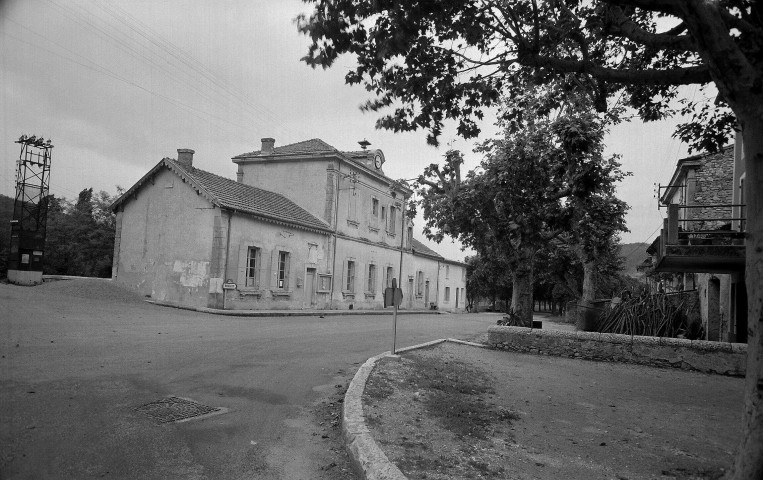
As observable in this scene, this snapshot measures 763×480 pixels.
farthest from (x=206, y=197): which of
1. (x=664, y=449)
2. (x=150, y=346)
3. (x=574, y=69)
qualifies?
(x=664, y=449)

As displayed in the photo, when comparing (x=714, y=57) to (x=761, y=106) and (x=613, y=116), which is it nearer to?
(x=761, y=106)

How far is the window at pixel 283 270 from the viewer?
24719 mm

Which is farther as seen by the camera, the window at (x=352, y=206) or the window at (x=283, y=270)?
the window at (x=352, y=206)

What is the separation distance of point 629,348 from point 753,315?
8864mm

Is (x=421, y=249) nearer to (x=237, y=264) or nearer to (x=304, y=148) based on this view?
(x=304, y=148)

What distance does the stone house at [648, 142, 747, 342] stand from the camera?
1111 cm

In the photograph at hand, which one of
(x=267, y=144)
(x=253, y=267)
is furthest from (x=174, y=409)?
(x=267, y=144)

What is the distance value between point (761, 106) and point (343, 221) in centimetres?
2723

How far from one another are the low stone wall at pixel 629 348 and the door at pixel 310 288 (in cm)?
1517

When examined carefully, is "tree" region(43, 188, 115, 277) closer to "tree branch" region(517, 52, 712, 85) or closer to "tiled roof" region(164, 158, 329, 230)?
"tiled roof" region(164, 158, 329, 230)

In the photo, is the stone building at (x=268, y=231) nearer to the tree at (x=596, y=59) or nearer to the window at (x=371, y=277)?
the window at (x=371, y=277)

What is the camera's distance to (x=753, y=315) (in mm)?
3570

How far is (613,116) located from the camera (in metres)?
10.4

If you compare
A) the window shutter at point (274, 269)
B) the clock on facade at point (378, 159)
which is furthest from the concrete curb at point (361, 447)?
the clock on facade at point (378, 159)
